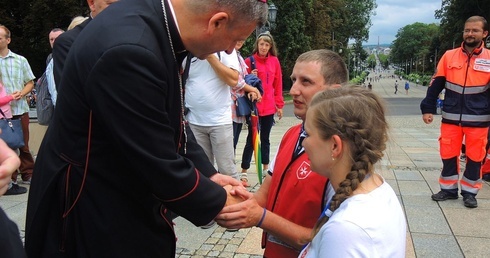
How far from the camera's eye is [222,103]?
4445 millimetres

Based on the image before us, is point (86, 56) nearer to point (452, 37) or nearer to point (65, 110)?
point (65, 110)

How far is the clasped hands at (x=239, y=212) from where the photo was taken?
1.76 m

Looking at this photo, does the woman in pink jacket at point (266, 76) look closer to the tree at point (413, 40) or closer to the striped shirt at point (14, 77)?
the striped shirt at point (14, 77)

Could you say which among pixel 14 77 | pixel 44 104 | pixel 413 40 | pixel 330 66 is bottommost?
pixel 44 104

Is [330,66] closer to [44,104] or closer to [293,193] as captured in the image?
[293,193]

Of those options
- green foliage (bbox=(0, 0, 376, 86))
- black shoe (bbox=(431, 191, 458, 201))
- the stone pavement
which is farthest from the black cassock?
green foliage (bbox=(0, 0, 376, 86))

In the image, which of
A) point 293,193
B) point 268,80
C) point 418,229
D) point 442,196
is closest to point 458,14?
point 268,80

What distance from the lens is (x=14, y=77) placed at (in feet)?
19.3

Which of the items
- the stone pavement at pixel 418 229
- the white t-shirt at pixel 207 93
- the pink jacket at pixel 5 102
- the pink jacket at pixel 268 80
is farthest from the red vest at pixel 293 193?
the pink jacket at pixel 5 102

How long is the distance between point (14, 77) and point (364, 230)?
5.78 m

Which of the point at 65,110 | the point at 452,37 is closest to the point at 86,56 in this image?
the point at 65,110

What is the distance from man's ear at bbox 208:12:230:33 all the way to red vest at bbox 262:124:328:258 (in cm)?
77

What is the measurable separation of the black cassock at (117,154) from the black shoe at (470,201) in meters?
4.19

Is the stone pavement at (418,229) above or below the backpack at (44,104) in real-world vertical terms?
below
